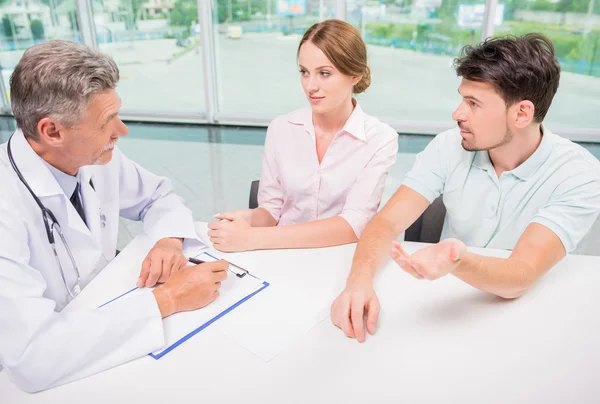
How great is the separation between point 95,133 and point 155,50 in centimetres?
468

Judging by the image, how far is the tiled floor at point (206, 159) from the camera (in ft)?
10.4

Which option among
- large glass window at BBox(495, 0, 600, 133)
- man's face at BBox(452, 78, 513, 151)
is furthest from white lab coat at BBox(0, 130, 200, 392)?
large glass window at BBox(495, 0, 600, 133)

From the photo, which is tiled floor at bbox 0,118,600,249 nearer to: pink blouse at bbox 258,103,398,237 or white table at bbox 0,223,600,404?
pink blouse at bbox 258,103,398,237

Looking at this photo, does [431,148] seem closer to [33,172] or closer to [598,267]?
[598,267]

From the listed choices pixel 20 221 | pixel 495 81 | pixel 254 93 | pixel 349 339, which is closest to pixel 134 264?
pixel 20 221

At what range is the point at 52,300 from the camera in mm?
931

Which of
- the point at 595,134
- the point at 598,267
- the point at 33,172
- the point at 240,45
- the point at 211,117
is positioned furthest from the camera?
the point at 240,45

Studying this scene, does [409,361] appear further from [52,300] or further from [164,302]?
[52,300]

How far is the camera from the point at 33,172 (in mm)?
1062

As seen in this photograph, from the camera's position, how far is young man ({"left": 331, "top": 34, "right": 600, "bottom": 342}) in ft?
3.43

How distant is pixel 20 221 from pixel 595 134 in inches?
183

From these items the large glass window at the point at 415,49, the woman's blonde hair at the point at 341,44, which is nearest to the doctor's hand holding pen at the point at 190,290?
the woman's blonde hair at the point at 341,44

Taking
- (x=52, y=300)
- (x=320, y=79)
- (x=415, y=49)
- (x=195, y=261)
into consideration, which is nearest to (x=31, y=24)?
(x=415, y=49)

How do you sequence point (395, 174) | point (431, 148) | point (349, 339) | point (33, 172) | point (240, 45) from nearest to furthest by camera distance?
point (349, 339)
point (33, 172)
point (431, 148)
point (395, 174)
point (240, 45)
